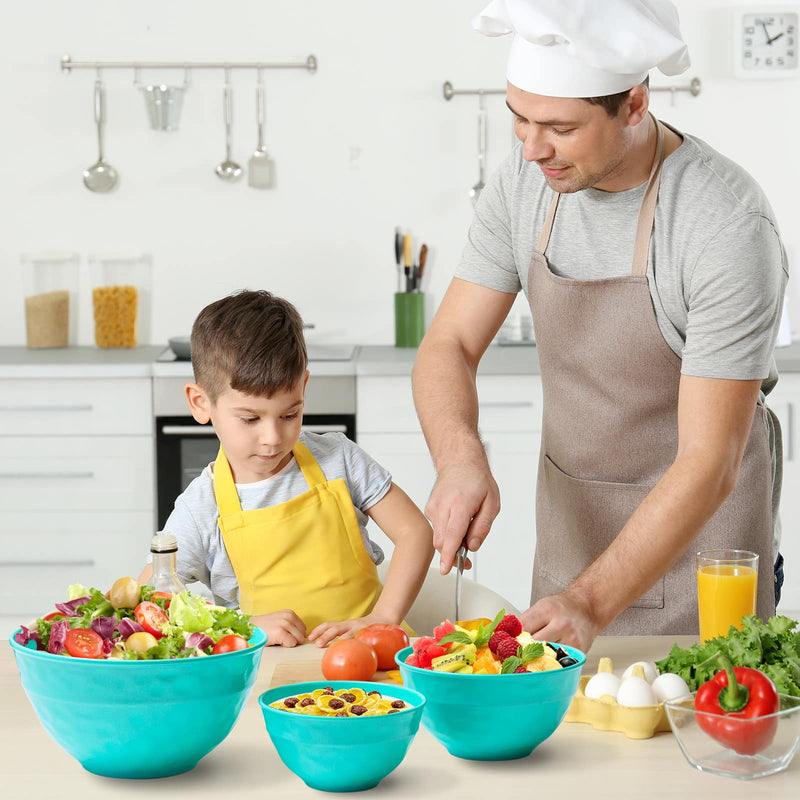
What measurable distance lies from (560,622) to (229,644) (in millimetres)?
390

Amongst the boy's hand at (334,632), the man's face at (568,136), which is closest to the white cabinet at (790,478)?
the man's face at (568,136)

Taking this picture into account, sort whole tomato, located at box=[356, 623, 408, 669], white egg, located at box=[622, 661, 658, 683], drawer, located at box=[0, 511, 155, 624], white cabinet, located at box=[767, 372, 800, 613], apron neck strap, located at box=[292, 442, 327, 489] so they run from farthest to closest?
drawer, located at box=[0, 511, 155, 624], white cabinet, located at box=[767, 372, 800, 613], apron neck strap, located at box=[292, 442, 327, 489], whole tomato, located at box=[356, 623, 408, 669], white egg, located at box=[622, 661, 658, 683]

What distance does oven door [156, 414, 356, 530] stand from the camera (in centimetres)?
313

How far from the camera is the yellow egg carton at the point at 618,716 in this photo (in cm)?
109

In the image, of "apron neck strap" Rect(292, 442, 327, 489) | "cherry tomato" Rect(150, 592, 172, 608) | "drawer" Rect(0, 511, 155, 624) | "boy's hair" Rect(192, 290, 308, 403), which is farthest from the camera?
"drawer" Rect(0, 511, 155, 624)

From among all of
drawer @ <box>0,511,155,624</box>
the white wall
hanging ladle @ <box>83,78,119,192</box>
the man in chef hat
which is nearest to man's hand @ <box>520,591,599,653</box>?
the man in chef hat

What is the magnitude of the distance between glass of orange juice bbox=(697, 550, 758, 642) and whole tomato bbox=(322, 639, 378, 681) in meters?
0.38

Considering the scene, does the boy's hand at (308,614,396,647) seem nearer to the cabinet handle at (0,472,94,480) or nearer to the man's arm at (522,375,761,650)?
the man's arm at (522,375,761,650)

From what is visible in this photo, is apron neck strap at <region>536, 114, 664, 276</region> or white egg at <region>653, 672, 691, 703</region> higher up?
apron neck strap at <region>536, 114, 664, 276</region>

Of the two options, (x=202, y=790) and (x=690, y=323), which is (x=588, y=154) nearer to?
(x=690, y=323)

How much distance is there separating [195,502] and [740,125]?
2549mm

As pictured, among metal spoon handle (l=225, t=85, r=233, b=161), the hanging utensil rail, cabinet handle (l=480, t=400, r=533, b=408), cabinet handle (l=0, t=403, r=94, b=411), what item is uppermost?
the hanging utensil rail

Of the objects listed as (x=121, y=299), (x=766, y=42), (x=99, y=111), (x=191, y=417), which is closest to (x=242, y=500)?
(x=191, y=417)

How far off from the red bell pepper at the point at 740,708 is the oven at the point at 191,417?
2.17m
